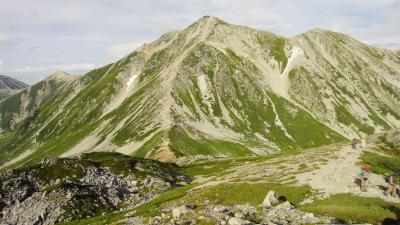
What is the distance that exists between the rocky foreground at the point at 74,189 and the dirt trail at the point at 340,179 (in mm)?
38600

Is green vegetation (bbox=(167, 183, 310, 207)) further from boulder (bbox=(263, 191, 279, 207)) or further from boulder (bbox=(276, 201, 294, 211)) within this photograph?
boulder (bbox=(276, 201, 294, 211))

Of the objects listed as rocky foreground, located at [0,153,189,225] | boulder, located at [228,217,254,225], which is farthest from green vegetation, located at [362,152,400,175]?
rocky foreground, located at [0,153,189,225]

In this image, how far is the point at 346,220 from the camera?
4641cm

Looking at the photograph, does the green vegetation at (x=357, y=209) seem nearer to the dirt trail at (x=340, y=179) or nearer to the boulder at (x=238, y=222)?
the dirt trail at (x=340, y=179)

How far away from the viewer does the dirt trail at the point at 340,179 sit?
60.6 m

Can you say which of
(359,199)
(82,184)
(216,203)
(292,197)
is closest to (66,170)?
(82,184)

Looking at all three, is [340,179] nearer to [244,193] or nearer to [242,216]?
[244,193]

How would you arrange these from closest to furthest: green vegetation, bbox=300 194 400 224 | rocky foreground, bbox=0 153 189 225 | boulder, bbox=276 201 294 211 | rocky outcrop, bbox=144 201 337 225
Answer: rocky outcrop, bbox=144 201 337 225
green vegetation, bbox=300 194 400 224
boulder, bbox=276 201 294 211
rocky foreground, bbox=0 153 189 225

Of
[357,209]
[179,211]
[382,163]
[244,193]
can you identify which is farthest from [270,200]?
[382,163]

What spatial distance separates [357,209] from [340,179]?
761 inches

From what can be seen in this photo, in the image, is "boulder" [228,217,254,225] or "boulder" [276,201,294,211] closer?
"boulder" [228,217,254,225]

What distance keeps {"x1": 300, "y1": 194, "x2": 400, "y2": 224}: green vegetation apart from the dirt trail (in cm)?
Result: 451

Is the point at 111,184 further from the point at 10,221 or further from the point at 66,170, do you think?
the point at 10,221

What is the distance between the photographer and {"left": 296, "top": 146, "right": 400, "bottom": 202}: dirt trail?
2387 inches
